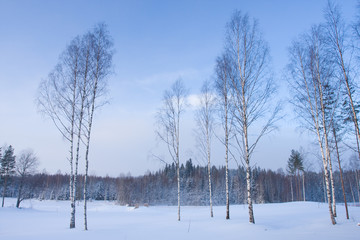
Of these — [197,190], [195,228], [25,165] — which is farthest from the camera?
[197,190]

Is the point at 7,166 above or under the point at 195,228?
above

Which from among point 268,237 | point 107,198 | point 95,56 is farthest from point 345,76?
point 107,198

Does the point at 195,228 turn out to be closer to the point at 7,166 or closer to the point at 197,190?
the point at 7,166

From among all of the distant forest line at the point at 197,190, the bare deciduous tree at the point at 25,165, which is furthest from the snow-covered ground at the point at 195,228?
the distant forest line at the point at 197,190

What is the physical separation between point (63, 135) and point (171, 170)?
76.3m

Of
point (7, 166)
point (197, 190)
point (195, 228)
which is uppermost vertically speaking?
point (7, 166)

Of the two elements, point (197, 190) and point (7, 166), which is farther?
point (197, 190)

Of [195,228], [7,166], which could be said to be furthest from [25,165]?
[195,228]

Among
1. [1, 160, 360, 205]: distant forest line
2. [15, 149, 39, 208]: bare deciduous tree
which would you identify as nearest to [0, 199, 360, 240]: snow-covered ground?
[15, 149, 39, 208]: bare deciduous tree

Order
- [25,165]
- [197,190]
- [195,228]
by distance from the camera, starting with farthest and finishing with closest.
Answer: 1. [197,190]
2. [25,165]
3. [195,228]

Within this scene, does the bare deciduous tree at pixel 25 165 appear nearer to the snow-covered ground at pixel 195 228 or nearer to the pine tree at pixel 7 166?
the pine tree at pixel 7 166

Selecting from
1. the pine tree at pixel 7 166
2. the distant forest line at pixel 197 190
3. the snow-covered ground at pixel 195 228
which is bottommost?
the distant forest line at pixel 197 190

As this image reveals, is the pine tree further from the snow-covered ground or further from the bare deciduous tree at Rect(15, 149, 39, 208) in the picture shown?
the snow-covered ground

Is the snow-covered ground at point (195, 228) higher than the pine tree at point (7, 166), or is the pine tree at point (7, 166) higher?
the pine tree at point (7, 166)
